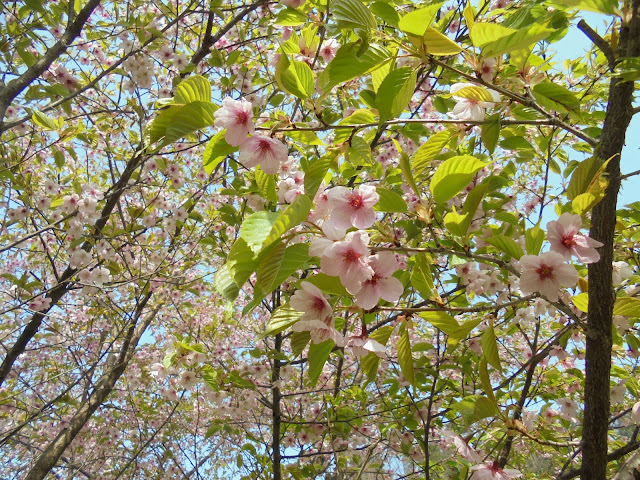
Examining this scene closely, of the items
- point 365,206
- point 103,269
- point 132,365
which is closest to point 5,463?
point 132,365

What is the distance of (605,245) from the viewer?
1071mm

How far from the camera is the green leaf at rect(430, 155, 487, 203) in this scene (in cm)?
85

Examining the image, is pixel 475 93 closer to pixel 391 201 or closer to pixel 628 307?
pixel 391 201

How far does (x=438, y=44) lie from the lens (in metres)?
0.78

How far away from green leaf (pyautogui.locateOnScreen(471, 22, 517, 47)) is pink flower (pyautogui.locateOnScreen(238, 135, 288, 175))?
41cm

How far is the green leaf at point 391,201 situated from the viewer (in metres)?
0.92

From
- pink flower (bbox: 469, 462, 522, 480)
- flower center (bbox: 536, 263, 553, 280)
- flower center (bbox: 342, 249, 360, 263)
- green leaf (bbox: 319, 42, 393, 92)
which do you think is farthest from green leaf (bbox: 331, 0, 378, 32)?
pink flower (bbox: 469, 462, 522, 480)

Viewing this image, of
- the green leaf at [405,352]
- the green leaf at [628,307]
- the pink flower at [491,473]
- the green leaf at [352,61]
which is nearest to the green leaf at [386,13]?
the green leaf at [352,61]

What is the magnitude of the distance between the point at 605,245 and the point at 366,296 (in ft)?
2.05

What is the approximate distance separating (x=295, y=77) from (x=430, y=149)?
33 cm

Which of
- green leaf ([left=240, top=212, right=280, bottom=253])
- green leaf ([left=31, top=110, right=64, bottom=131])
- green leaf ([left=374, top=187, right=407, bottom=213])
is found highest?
green leaf ([left=31, top=110, right=64, bottom=131])

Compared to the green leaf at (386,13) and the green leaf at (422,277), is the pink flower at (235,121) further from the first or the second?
the green leaf at (422,277)

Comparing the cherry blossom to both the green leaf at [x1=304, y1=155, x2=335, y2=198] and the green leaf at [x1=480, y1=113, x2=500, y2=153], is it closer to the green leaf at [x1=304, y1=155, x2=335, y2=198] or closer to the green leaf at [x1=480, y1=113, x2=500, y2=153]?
the green leaf at [x1=480, y1=113, x2=500, y2=153]

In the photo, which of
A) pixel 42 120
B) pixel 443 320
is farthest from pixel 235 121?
pixel 42 120
